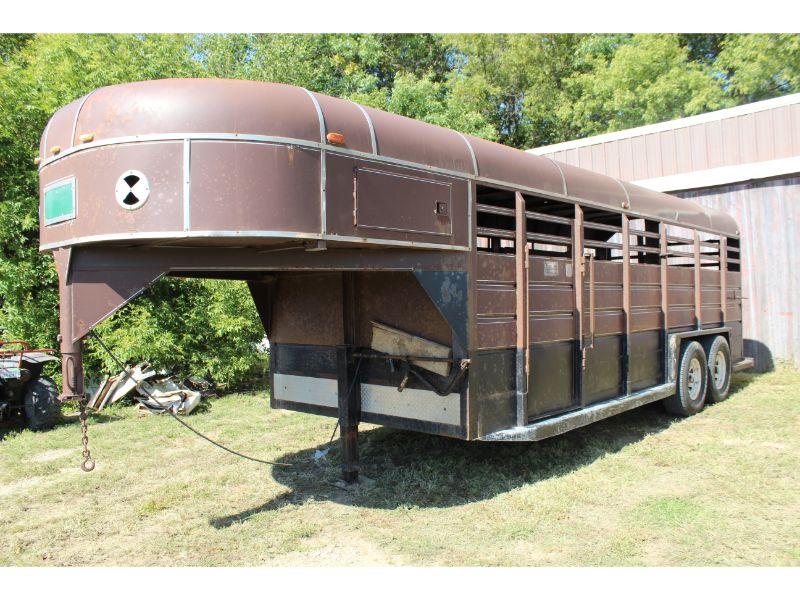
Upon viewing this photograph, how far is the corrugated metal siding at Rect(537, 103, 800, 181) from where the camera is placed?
10.7 metres

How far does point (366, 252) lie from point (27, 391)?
19.0 ft

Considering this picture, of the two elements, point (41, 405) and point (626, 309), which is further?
point (41, 405)

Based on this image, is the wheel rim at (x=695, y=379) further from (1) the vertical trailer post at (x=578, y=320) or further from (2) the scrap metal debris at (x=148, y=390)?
(2) the scrap metal debris at (x=148, y=390)

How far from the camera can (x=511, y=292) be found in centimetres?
500

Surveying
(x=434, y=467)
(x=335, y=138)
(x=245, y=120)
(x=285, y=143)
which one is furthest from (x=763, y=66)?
(x=245, y=120)

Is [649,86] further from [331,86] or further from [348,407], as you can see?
[348,407]

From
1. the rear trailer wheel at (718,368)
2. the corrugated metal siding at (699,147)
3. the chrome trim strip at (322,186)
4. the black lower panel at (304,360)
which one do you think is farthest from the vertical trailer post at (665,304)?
the corrugated metal siding at (699,147)

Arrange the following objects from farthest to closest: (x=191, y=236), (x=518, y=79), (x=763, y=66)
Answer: (x=518, y=79) → (x=763, y=66) → (x=191, y=236)

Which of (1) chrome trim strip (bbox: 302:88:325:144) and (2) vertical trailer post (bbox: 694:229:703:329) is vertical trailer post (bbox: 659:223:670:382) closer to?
(2) vertical trailer post (bbox: 694:229:703:329)

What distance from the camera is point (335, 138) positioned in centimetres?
382

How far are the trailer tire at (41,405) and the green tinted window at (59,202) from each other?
4.60 meters

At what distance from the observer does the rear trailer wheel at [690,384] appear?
739cm

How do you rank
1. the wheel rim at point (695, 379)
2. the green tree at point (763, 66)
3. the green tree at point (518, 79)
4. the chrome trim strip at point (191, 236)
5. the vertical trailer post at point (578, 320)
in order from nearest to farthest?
1. the chrome trim strip at point (191, 236)
2. the vertical trailer post at point (578, 320)
3. the wheel rim at point (695, 379)
4. the green tree at point (763, 66)
5. the green tree at point (518, 79)

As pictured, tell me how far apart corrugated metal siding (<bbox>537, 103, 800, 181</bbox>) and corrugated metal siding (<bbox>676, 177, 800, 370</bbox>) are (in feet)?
1.81
